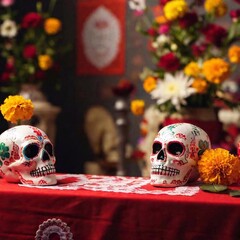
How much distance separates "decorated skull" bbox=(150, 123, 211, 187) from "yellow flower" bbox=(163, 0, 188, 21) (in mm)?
909

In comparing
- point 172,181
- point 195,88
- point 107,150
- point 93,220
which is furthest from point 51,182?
point 107,150

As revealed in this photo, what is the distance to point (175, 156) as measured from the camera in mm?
1622

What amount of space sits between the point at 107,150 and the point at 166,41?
1.77 m

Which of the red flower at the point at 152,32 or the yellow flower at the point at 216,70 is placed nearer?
the yellow flower at the point at 216,70

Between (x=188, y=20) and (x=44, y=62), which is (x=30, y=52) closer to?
(x=44, y=62)

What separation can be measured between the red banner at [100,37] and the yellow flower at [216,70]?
200 cm

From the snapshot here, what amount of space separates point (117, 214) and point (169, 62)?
1.18m

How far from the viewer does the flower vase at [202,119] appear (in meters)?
2.53

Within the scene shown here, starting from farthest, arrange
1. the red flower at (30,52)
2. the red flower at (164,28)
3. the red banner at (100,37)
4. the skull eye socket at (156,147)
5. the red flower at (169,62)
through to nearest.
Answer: the red banner at (100,37) → the red flower at (30,52) → the red flower at (164,28) → the red flower at (169,62) → the skull eye socket at (156,147)

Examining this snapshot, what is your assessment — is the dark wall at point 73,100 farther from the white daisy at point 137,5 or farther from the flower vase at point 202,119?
the flower vase at point 202,119

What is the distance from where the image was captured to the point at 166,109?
2613 mm

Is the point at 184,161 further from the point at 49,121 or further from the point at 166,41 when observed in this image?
the point at 49,121

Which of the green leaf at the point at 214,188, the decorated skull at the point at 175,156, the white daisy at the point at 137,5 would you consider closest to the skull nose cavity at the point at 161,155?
the decorated skull at the point at 175,156

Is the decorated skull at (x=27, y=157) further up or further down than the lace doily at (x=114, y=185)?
further up
